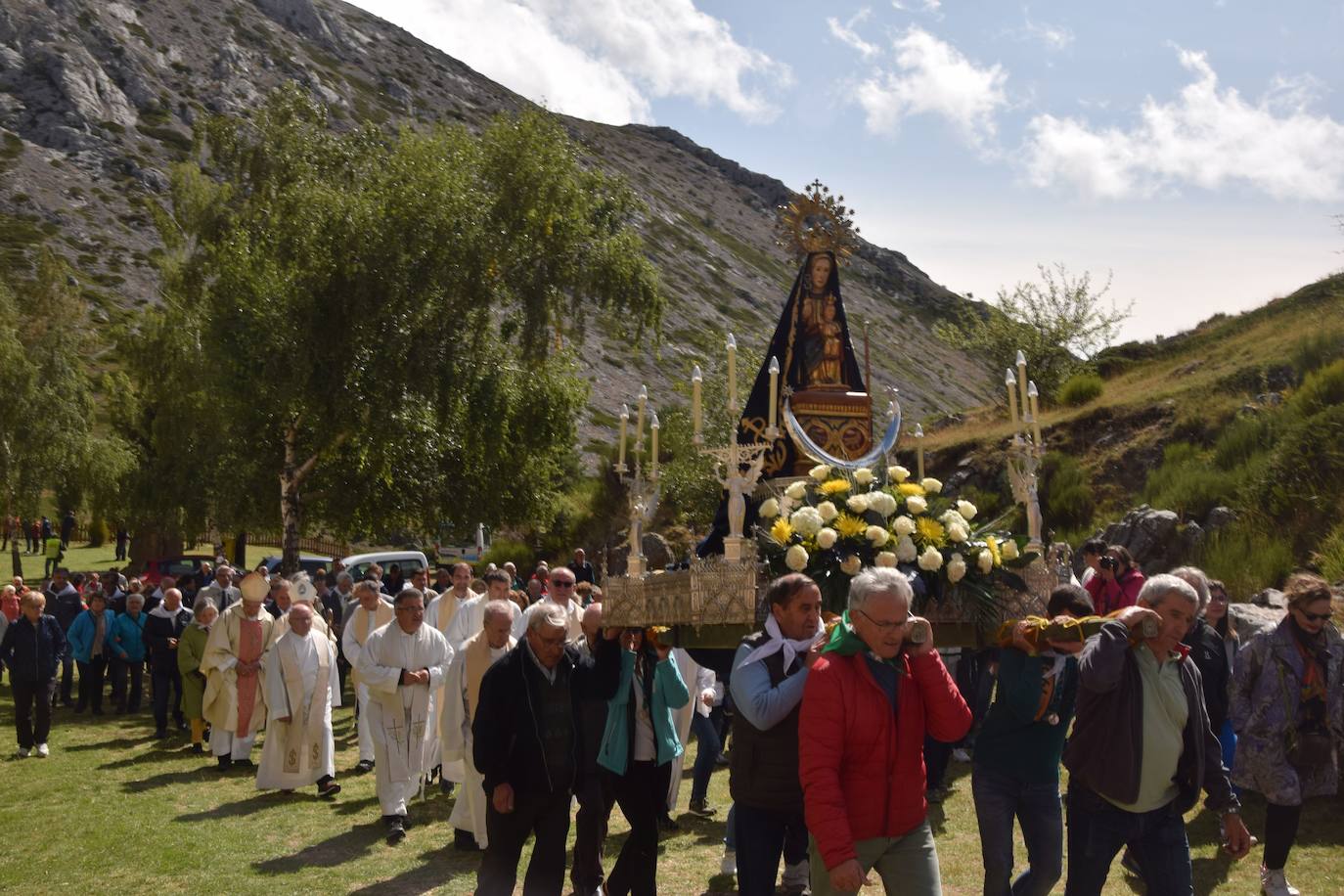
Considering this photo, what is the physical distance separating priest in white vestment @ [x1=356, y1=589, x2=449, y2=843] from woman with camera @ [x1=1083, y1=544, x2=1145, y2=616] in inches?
223

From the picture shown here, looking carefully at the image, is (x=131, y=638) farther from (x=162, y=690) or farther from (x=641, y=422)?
(x=641, y=422)

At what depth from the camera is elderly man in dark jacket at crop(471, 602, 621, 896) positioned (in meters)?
6.45

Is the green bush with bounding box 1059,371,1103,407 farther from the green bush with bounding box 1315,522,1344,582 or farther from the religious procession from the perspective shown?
the religious procession

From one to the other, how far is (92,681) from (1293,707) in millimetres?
17471

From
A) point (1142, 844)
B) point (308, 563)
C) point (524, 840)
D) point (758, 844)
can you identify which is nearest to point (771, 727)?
point (758, 844)

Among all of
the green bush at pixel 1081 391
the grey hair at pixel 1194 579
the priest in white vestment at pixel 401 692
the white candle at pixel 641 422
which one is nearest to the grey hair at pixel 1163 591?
the grey hair at pixel 1194 579

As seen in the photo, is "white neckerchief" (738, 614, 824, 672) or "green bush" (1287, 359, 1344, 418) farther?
"green bush" (1287, 359, 1344, 418)

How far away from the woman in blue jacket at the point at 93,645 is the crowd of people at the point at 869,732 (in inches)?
362

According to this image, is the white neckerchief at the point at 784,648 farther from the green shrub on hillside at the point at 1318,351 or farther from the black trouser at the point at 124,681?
the green shrub on hillside at the point at 1318,351

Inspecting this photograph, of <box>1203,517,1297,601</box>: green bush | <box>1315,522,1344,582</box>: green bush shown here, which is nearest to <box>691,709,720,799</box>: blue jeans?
<box>1315,522,1344,582</box>: green bush

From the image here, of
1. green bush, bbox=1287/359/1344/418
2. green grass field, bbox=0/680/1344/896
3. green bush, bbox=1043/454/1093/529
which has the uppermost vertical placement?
green bush, bbox=1287/359/1344/418

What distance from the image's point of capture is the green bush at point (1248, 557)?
16047 mm

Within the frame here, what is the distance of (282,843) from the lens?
32.8ft

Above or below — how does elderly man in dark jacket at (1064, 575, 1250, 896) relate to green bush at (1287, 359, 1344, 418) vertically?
below
